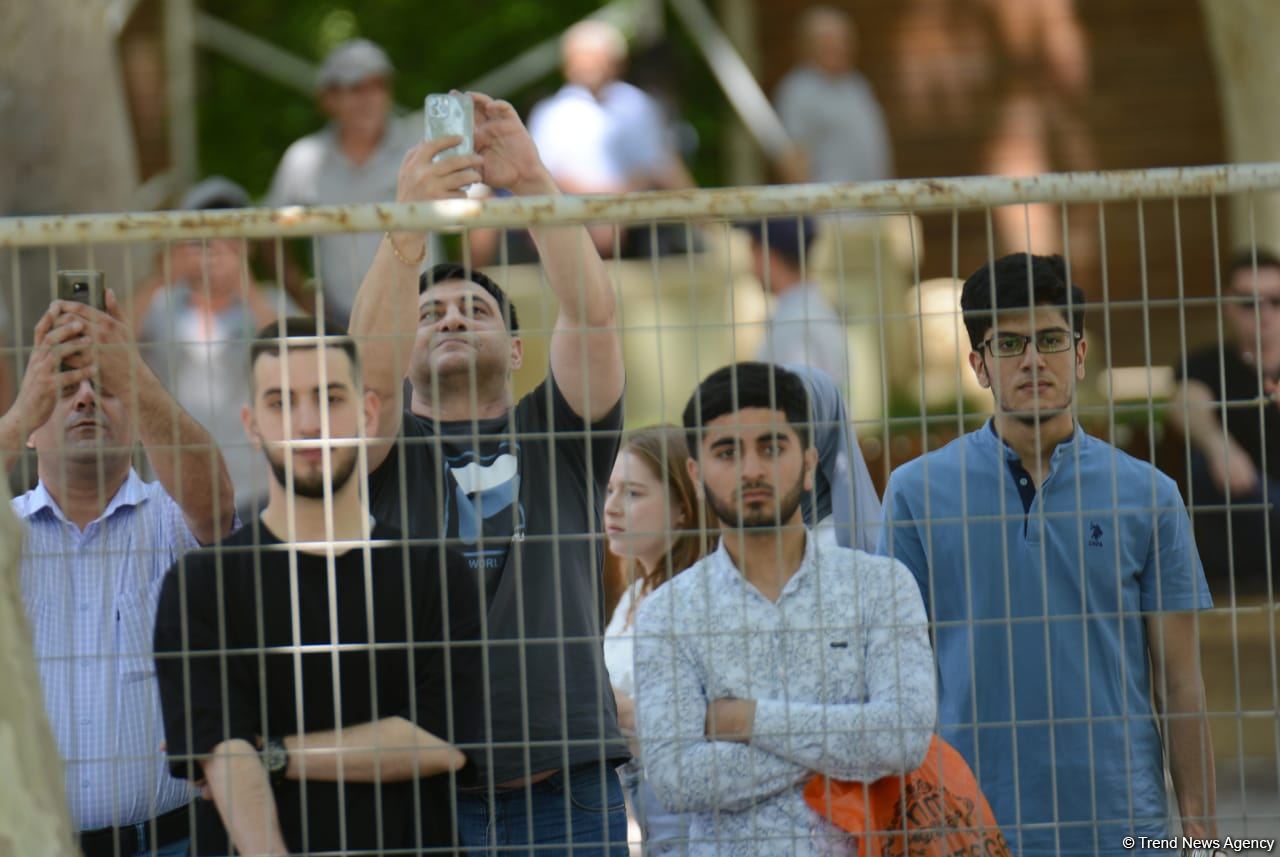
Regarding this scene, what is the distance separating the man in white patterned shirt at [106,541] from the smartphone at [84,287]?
0.05m

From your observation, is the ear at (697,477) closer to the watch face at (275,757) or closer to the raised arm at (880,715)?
the raised arm at (880,715)

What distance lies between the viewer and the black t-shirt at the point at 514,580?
353 cm

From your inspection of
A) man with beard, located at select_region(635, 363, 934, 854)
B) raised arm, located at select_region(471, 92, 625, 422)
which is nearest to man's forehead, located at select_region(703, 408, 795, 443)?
man with beard, located at select_region(635, 363, 934, 854)

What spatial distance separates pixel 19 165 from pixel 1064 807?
5.38 meters

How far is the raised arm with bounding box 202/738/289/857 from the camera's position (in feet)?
11.2

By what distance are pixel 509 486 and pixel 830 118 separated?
7.15 meters

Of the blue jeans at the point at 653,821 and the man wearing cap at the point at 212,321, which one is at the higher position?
the man wearing cap at the point at 212,321

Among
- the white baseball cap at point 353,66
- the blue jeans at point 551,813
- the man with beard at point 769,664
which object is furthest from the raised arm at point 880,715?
the white baseball cap at point 353,66

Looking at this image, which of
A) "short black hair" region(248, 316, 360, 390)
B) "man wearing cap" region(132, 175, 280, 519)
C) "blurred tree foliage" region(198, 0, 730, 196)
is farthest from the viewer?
"blurred tree foliage" region(198, 0, 730, 196)

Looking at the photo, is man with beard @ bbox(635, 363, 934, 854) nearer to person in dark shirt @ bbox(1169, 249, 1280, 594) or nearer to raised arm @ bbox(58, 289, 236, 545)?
person in dark shirt @ bbox(1169, 249, 1280, 594)

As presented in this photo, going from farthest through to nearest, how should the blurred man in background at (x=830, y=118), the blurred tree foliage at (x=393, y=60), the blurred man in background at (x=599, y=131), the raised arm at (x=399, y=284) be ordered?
the blurred tree foliage at (x=393, y=60), the blurred man in background at (x=830, y=118), the blurred man in background at (x=599, y=131), the raised arm at (x=399, y=284)

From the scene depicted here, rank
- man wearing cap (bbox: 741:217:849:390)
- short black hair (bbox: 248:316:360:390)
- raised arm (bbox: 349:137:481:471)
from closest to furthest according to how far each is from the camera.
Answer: short black hair (bbox: 248:316:360:390), raised arm (bbox: 349:137:481:471), man wearing cap (bbox: 741:217:849:390)

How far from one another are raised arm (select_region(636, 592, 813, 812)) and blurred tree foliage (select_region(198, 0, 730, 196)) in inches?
320

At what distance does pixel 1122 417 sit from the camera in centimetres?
721
